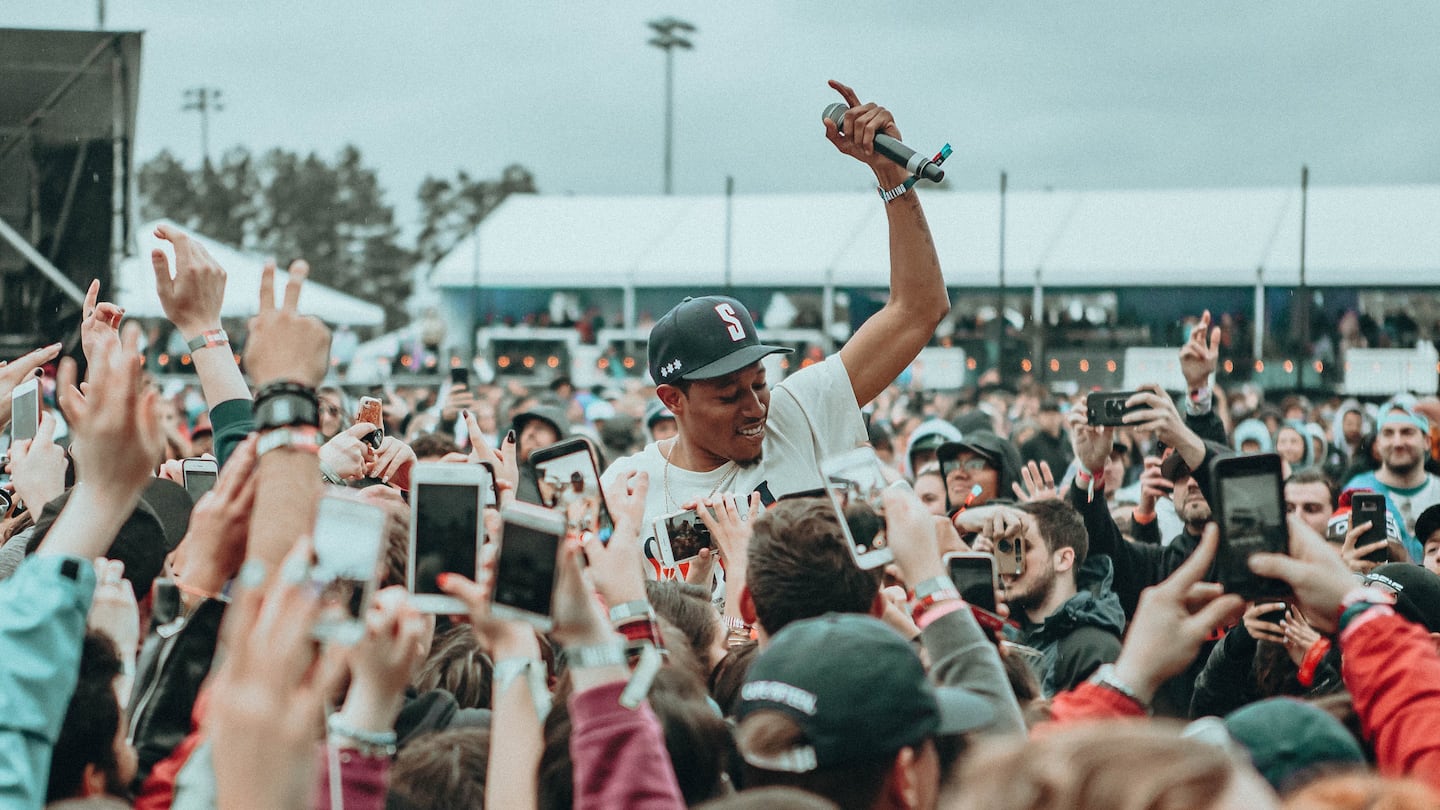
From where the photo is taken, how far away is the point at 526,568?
6.91 ft

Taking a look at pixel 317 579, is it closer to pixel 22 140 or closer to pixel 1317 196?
pixel 22 140

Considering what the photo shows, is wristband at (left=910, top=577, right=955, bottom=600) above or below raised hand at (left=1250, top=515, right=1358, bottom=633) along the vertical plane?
below

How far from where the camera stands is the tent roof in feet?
85.1

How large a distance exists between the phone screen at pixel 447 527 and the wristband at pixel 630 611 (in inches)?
11.4

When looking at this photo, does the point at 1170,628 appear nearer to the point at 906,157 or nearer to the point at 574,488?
the point at 574,488

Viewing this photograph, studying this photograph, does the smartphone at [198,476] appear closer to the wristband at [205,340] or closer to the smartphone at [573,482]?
the smartphone at [573,482]

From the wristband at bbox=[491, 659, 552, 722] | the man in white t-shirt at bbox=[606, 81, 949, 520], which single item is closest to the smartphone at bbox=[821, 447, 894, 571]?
the wristband at bbox=[491, 659, 552, 722]

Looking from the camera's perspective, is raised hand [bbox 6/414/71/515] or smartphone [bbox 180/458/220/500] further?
smartphone [bbox 180/458/220/500]

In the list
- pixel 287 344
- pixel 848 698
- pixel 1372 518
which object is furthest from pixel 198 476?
pixel 1372 518

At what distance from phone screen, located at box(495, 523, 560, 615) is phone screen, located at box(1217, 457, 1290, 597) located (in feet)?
3.70

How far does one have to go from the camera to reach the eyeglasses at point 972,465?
7.17 metres

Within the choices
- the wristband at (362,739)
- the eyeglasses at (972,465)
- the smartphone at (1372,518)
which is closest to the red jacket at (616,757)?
the wristband at (362,739)

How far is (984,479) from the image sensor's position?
7141 millimetres

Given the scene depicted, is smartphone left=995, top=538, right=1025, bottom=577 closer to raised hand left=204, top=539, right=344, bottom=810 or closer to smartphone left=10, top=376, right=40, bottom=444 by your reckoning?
smartphone left=10, top=376, right=40, bottom=444
